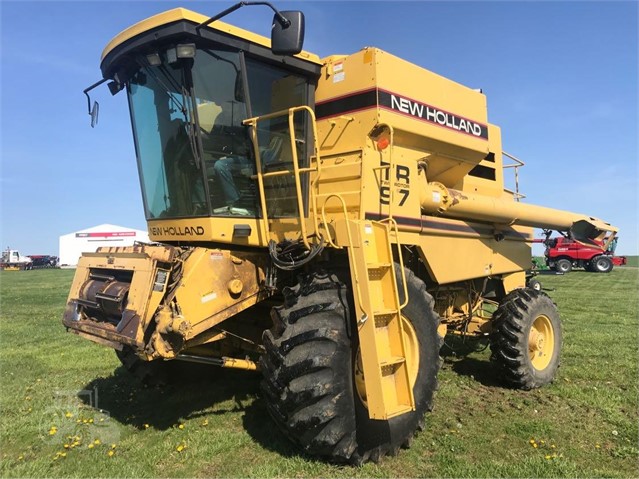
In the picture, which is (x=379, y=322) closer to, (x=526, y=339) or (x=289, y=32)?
(x=289, y=32)

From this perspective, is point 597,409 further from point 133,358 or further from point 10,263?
point 10,263

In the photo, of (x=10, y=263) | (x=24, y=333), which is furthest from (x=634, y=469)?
(x=10, y=263)

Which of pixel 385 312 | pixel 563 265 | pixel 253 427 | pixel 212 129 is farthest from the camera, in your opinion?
pixel 563 265

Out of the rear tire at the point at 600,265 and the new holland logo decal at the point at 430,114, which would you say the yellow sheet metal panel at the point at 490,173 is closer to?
the new holland logo decal at the point at 430,114

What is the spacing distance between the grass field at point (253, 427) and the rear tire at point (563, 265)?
2439 centimetres

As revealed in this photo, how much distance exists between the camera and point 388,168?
14.6ft

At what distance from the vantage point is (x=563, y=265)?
30.0 metres

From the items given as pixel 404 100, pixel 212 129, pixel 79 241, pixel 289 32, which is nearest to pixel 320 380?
pixel 212 129

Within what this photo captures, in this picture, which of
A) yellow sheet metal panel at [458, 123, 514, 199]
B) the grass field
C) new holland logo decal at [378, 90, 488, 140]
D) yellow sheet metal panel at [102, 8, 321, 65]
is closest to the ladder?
the grass field

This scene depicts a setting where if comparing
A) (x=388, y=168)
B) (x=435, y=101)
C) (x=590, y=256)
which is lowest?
(x=590, y=256)

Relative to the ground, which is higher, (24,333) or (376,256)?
(376,256)

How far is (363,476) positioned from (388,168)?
98.3 inches

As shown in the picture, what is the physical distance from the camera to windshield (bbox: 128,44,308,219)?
418cm

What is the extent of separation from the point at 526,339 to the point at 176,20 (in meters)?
5.02
